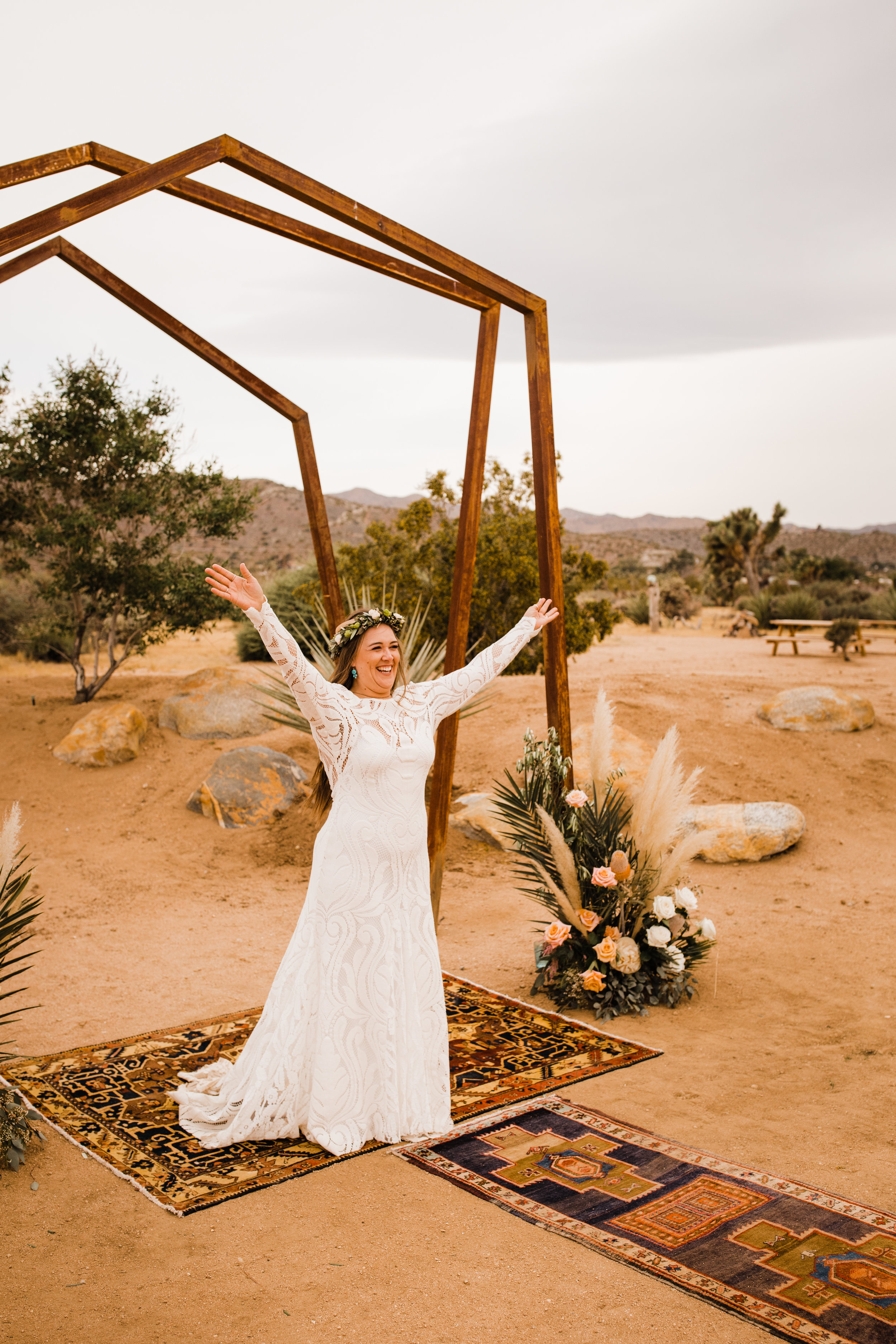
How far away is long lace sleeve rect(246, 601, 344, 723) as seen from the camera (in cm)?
332

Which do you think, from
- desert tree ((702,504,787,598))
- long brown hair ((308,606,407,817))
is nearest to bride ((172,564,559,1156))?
long brown hair ((308,606,407,817))

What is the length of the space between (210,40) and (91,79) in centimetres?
71

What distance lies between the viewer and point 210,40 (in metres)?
6.02

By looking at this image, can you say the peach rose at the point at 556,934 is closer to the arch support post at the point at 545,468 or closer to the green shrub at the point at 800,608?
the arch support post at the point at 545,468

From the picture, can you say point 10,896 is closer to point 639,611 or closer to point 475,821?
point 475,821

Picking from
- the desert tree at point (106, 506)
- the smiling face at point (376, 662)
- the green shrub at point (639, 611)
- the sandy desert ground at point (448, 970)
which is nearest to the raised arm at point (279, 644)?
the smiling face at point (376, 662)

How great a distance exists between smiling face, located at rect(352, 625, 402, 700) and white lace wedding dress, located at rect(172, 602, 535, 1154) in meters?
0.11

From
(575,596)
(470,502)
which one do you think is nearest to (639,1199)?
(470,502)

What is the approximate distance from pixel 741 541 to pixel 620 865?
3065cm

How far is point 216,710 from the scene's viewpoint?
10836 mm

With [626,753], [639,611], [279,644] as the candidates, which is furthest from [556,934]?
[639,611]

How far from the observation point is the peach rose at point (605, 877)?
475cm

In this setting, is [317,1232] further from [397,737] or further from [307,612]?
[307,612]

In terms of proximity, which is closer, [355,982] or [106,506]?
[355,982]
